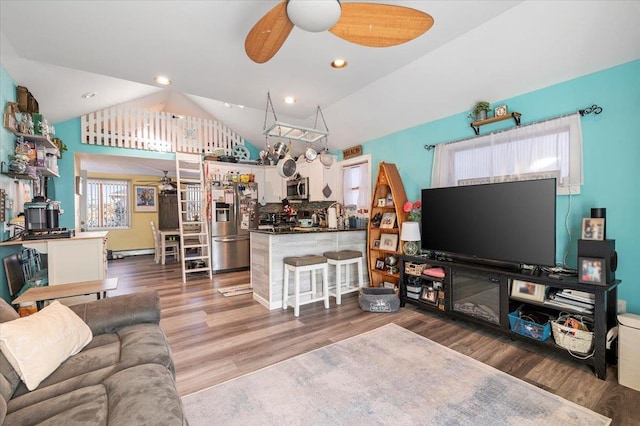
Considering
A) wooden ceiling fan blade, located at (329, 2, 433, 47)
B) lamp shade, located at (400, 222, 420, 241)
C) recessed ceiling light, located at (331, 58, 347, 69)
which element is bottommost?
lamp shade, located at (400, 222, 420, 241)

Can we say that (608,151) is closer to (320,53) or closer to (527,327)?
(527,327)

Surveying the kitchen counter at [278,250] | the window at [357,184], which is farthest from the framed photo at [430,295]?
the window at [357,184]

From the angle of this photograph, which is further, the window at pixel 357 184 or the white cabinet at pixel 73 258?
the window at pixel 357 184

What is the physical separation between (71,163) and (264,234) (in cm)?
440

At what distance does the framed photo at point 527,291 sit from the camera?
245 cm

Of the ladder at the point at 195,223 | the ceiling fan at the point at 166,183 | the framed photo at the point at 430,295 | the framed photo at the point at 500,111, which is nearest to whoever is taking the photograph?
the framed photo at the point at 500,111

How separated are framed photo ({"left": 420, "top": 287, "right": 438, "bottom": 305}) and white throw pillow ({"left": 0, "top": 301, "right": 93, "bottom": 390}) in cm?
319

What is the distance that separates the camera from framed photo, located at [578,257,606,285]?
2100mm

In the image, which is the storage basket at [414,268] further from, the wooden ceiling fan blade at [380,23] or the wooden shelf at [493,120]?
the wooden ceiling fan blade at [380,23]

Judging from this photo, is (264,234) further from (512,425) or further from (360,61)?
(512,425)

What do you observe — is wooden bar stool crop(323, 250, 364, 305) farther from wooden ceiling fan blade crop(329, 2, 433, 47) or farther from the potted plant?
wooden ceiling fan blade crop(329, 2, 433, 47)

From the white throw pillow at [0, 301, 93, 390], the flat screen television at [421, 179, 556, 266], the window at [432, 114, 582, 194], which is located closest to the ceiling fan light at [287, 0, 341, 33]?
the white throw pillow at [0, 301, 93, 390]

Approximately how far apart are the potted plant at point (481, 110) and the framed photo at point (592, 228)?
1.44 metres

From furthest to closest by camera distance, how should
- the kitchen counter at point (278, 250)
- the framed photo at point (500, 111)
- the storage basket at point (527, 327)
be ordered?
the kitchen counter at point (278, 250), the framed photo at point (500, 111), the storage basket at point (527, 327)
